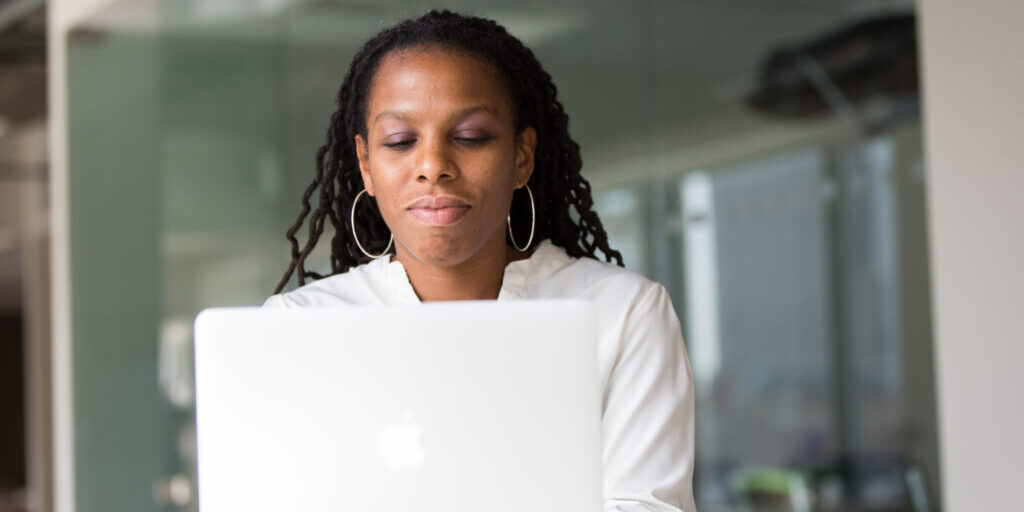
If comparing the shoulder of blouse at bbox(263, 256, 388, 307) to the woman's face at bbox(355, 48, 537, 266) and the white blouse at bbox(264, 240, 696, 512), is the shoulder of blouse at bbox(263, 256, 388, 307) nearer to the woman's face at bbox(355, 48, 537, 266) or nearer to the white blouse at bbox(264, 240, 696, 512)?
the white blouse at bbox(264, 240, 696, 512)

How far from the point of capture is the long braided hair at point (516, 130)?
1.71m

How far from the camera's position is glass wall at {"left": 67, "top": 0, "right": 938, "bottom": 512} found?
176 inches

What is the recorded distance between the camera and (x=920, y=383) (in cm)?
556

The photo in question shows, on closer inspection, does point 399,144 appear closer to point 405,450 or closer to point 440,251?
point 440,251

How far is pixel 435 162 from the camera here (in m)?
1.56

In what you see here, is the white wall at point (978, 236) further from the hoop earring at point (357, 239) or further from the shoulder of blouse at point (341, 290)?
the shoulder of blouse at point (341, 290)

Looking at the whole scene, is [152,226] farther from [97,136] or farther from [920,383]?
[920,383]

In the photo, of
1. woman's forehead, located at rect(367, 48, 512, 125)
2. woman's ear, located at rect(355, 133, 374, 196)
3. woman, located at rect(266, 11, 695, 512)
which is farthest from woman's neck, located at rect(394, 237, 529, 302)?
woman's forehead, located at rect(367, 48, 512, 125)

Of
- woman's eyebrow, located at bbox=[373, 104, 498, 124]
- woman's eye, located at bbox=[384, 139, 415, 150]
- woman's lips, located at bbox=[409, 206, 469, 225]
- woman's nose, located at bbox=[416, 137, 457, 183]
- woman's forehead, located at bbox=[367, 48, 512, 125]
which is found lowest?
woman's lips, located at bbox=[409, 206, 469, 225]

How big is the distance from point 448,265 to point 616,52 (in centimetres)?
327

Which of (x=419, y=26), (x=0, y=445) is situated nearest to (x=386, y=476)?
(x=419, y=26)

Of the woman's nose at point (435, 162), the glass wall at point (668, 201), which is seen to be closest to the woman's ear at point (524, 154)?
the woman's nose at point (435, 162)

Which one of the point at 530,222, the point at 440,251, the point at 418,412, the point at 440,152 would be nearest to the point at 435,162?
the point at 440,152

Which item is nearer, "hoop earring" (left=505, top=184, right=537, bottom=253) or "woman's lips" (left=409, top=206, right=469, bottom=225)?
"woman's lips" (left=409, top=206, right=469, bottom=225)
